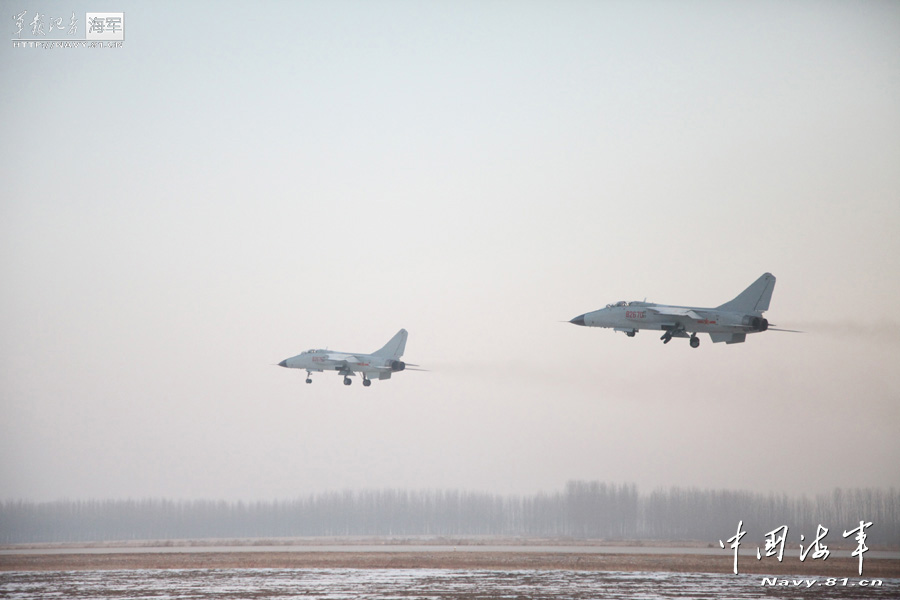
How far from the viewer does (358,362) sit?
264 feet

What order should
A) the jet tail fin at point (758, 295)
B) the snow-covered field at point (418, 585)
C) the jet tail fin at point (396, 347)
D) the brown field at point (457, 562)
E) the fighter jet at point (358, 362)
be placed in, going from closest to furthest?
the snow-covered field at point (418, 585) → the brown field at point (457, 562) → the jet tail fin at point (758, 295) → the fighter jet at point (358, 362) → the jet tail fin at point (396, 347)

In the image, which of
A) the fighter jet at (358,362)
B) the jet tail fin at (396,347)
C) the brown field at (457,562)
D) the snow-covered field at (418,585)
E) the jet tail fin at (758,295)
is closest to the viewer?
the snow-covered field at (418,585)

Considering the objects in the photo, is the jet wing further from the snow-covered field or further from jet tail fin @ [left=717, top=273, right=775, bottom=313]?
the snow-covered field

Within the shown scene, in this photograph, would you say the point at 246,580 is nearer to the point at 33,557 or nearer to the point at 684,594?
the point at 684,594

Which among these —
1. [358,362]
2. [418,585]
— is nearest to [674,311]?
[418,585]

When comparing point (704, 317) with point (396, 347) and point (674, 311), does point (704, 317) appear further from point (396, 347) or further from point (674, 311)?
point (396, 347)

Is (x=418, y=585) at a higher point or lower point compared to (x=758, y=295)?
lower

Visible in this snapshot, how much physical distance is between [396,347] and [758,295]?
39.5m

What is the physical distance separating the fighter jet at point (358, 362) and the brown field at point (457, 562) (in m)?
19.9

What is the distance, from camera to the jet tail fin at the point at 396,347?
85.6 m

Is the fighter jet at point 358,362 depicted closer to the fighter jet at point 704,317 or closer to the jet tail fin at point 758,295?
the fighter jet at point 704,317

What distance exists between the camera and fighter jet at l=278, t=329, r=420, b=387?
3105 inches

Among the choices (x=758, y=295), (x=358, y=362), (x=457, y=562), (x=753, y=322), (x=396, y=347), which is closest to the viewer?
(x=457, y=562)

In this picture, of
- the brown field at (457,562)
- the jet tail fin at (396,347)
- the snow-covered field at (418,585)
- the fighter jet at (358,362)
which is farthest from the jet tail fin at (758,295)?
the jet tail fin at (396,347)
